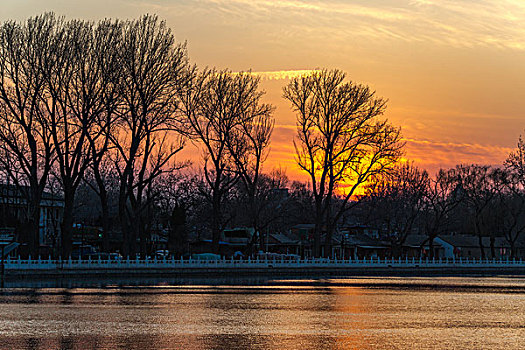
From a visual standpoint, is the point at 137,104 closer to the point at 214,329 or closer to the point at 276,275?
the point at 276,275

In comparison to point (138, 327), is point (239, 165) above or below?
above

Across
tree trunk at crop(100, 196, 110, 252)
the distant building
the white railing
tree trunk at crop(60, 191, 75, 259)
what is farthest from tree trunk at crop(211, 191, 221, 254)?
the distant building

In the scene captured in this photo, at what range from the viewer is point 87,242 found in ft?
379

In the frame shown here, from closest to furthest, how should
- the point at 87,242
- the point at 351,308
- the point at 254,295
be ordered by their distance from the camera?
1. the point at 351,308
2. the point at 254,295
3. the point at 87,242

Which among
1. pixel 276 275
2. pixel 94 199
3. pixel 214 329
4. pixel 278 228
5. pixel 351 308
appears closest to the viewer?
pixel 214 329

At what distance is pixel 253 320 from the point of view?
30.9 m

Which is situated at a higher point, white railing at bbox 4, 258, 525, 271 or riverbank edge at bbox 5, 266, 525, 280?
white railing at bbox 4, 258, 525, 271

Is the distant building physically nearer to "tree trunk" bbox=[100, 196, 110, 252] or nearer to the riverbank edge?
"tree trunk" bbox=[100, 196, 110, 252]

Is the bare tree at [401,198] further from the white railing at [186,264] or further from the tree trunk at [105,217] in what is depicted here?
the tree trunk at [105,217]

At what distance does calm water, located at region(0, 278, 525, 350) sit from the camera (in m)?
24.3

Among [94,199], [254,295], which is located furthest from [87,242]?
[254,295]

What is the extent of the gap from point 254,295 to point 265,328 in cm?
1786

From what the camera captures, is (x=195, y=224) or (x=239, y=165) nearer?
(x=239, y=165)

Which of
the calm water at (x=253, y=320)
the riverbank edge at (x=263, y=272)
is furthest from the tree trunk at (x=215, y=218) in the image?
the calm water at (x=253, y=320)
